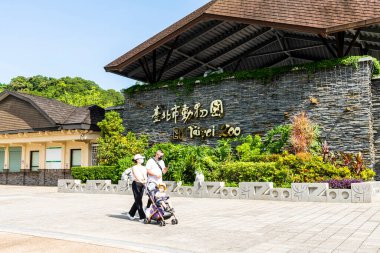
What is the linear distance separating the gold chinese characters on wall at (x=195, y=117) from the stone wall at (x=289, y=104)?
19cm

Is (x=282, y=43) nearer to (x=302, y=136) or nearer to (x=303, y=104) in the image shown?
(x=303, y=104)

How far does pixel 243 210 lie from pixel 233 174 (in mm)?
5170

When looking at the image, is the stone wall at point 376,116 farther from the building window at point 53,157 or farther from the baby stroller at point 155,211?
the building window at point 53,157

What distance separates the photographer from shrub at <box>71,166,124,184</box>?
2166 cm

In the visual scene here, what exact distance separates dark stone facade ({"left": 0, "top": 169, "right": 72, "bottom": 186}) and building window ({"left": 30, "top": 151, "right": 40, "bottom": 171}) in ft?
1.56

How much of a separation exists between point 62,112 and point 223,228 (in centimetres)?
2452

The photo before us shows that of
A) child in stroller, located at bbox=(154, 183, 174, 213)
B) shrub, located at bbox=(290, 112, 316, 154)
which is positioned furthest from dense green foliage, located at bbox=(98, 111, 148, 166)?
child in stroller, located at bbox=(154, 183, 174, 213)

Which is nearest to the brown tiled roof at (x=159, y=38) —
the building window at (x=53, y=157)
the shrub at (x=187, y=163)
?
the shrub at (x=187, y=163)

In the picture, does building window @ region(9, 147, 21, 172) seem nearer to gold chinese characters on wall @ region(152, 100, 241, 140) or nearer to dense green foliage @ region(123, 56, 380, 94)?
dense green foliage @ region(123, 56, 380, 94)

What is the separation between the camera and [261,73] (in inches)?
834

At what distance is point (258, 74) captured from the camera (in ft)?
69.8

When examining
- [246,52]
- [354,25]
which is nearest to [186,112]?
[246,52]

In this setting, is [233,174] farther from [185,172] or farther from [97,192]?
[97,192]

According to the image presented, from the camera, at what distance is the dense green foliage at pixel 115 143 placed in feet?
75.7
